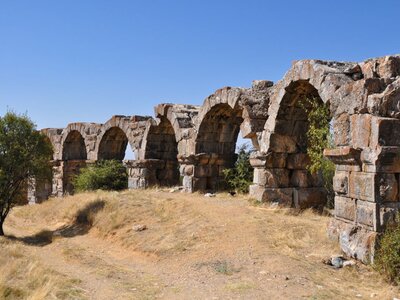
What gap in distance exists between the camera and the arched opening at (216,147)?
45.5ft

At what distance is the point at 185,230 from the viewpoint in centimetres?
895

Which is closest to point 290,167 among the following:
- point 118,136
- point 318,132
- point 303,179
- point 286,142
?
point 303,179

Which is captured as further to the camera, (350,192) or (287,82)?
(287,82)

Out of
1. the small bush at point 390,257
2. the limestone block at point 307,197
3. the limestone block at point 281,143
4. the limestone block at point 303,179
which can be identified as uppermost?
the limestone block at point 281,143

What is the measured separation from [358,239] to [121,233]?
5.61 m

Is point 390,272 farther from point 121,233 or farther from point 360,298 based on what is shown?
point 121,233

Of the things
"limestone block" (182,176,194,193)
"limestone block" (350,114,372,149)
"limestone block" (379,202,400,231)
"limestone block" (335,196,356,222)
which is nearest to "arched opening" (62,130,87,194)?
"limestone block" (182,176,194,193)

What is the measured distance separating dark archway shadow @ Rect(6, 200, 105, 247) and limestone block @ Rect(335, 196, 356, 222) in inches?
280

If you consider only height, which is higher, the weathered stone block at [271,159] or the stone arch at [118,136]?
the stone arch at [118,136]

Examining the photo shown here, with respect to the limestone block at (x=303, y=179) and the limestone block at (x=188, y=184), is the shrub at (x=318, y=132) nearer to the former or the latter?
the limestone block at (x=303, y=179)

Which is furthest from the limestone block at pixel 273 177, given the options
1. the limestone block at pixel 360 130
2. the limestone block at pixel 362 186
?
the limestone block at pixel 360 130

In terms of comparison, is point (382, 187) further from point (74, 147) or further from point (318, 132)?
point (74, 147)

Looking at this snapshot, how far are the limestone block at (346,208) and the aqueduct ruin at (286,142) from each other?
0.6 inches

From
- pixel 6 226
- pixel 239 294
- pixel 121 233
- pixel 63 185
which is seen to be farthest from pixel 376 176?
pixel 63 185
